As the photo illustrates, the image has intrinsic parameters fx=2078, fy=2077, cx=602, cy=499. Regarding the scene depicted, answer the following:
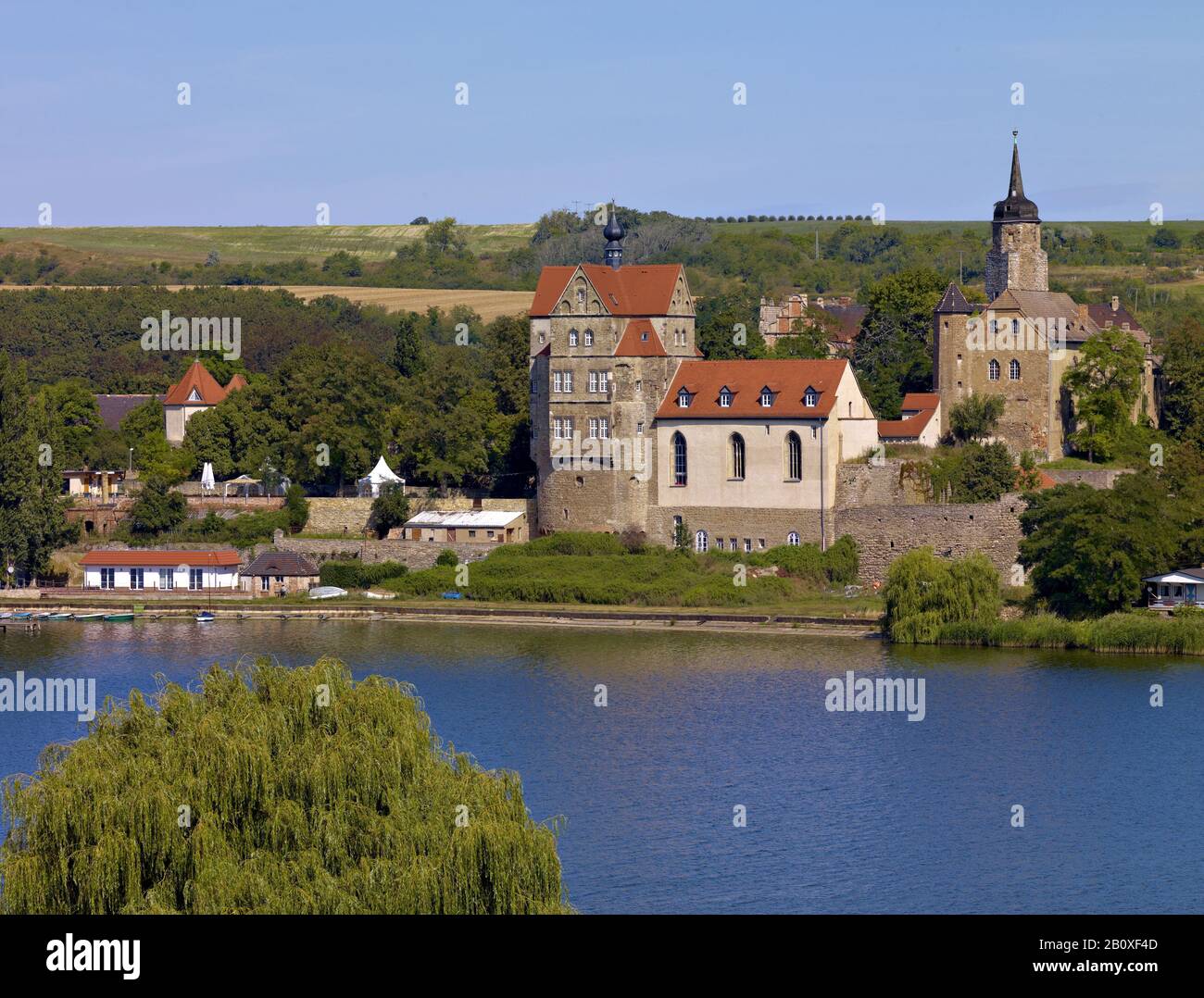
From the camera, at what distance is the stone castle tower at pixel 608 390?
54.8m

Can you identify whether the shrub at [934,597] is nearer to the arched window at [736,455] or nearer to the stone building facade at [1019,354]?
the arched window at [736,455]

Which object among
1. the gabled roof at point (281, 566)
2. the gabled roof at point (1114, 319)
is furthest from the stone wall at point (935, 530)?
the gabled roof at point (281, 566)

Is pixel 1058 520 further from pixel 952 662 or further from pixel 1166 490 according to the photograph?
pixel 952 662

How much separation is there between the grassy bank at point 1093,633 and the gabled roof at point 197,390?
29664 millimetres

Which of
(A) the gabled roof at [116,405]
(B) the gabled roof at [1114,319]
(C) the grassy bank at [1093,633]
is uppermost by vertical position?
(B) the gabled roof at [1114,319]

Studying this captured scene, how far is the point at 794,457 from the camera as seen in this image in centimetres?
5331

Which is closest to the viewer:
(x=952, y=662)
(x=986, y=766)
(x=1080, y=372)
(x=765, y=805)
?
(x=765, y=805)

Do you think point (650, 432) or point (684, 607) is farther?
point (650, 432)

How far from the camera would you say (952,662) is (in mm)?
43719

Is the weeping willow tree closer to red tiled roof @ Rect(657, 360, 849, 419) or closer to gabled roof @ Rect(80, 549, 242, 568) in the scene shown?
red tiled roof @ Rect(657, 360, 849, 419)

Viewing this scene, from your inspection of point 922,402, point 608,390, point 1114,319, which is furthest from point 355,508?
point 1114,319

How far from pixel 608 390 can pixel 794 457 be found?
5312 mm
